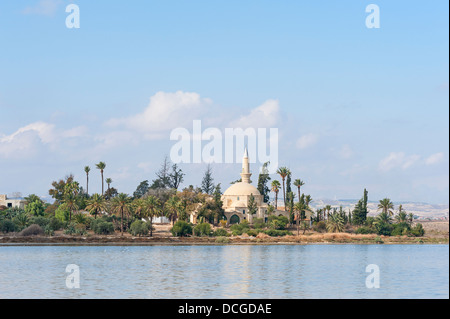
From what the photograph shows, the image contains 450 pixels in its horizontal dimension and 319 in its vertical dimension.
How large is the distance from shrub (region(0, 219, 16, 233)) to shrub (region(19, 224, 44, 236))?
8.93ft

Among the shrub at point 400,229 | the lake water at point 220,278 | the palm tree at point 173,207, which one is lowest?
the lake water at point 220,278

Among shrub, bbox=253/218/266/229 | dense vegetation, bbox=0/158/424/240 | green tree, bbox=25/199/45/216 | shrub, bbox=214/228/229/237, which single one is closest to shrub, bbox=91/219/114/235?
dense vegetation, bbox=0/158/424/240

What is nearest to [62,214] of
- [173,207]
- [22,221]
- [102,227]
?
[22,221]

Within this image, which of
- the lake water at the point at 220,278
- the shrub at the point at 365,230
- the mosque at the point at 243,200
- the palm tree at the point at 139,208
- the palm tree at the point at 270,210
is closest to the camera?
the lake water at the point at 220,278

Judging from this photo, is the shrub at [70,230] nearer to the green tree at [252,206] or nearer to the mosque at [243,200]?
the mosque at [243,200]

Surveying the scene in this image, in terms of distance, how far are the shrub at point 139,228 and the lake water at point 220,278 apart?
33.6 meters

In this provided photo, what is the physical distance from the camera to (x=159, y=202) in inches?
4284

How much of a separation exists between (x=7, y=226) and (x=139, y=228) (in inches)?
766

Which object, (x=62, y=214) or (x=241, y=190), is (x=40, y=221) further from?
(x=241, y=190)

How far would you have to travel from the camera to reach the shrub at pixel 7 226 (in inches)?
3659

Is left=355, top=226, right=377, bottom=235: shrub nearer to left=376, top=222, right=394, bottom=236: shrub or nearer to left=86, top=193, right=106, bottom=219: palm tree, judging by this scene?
left=376, top=222, right=394, bottom=236: shrub

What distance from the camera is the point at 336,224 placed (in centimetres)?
10794

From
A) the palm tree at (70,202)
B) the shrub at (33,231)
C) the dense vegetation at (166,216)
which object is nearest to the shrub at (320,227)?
the dense vegetation at (166,216)
